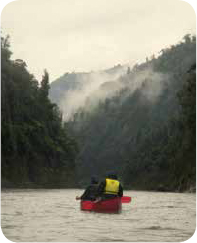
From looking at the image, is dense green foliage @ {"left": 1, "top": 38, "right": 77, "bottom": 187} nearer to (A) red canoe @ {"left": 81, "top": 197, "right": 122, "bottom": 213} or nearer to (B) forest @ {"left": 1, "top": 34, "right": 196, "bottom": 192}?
(B) forest @ {"left": 1, "top": 34, "right": 196, "bottom": 192}

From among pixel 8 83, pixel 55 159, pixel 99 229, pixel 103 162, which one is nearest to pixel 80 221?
pixel 99 229

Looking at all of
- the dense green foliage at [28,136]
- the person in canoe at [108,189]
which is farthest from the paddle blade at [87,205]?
the dense green foliage at [28,136]

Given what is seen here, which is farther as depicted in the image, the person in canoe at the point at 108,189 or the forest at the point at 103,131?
the forest at the point at 103,131

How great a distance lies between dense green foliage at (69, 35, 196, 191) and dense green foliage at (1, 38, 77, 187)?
13.0ft

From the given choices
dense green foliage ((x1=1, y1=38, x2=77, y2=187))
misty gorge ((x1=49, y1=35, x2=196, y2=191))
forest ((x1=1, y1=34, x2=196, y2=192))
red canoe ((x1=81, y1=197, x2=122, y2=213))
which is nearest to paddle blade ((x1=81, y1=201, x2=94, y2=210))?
red canoe ((x1=81, y1=197, x2=122, y2=213))

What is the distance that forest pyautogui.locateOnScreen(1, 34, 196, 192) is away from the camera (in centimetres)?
5256

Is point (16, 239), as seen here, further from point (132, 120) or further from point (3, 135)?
point (132, 120)

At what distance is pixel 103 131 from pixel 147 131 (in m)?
13.9

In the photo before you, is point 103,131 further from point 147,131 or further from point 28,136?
point 28,136

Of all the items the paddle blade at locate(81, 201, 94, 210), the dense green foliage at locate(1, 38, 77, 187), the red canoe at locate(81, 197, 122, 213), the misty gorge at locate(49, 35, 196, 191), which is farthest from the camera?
the misty gorge at locate(49, 35, 196, 191)

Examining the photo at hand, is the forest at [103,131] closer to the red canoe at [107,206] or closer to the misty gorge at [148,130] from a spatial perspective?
the misty gorge at [148,130]

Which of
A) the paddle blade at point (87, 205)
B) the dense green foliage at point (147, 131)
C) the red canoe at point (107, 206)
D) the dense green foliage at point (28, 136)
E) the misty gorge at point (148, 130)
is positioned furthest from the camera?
the dense green foliage at point (147, 131)

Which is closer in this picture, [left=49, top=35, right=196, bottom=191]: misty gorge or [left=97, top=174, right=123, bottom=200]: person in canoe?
[left=97, top=174, right=123, bottom=200]: person in canoe

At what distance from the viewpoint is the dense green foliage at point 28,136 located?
185 ft
